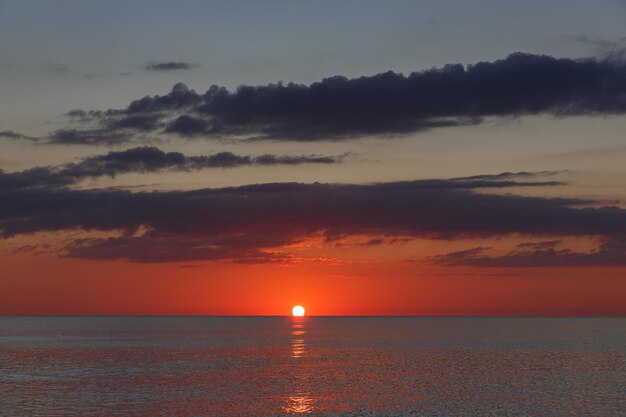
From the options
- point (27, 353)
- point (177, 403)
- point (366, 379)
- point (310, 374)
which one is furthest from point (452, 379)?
point (27, 353)

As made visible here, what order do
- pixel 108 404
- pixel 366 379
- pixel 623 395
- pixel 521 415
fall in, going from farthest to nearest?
pixel 366 379
pixel 623 395
pixel 108 404
pixel 521 415

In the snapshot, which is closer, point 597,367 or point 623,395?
point 623,395

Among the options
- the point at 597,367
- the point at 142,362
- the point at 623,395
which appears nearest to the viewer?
the point at 623,395

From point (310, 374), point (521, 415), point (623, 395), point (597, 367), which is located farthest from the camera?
point (597, 367)

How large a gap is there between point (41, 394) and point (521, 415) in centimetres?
4736

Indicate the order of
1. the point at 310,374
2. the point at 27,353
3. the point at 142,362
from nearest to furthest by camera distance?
the point at 310,374, the point at 142,362, the point at 27,353

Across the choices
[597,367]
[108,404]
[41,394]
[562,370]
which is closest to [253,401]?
[108,404]

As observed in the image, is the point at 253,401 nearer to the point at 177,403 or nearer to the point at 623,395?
the point at 177,403

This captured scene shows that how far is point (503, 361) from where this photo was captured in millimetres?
129875

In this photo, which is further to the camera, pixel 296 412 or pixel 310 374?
pixel 310 374

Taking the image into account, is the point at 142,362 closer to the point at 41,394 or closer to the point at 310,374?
the point at 310,374

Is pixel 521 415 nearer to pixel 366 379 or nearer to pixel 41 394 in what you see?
pixel 366 379

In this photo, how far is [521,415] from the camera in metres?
70.1

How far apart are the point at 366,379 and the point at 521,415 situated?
30.4 m
